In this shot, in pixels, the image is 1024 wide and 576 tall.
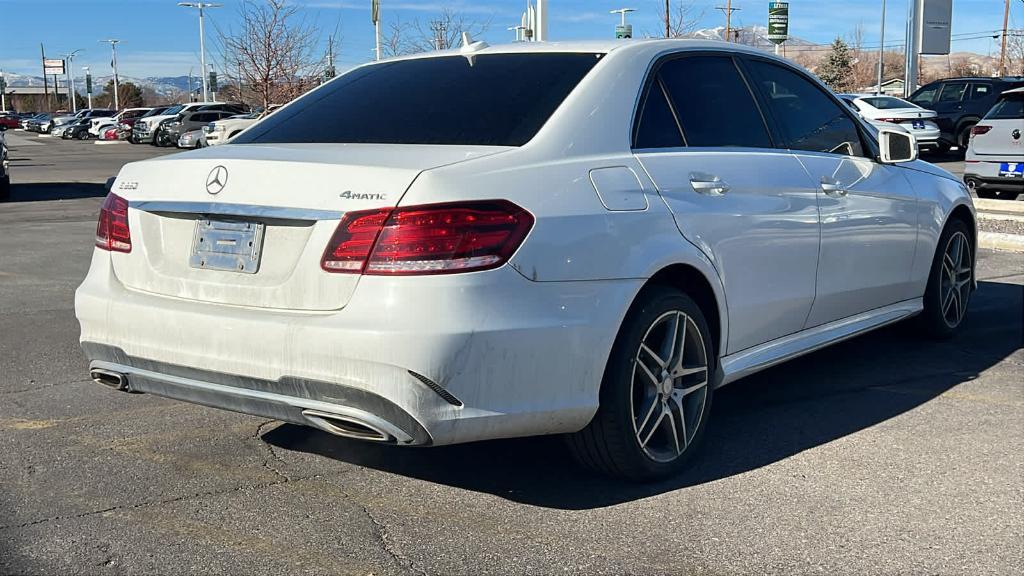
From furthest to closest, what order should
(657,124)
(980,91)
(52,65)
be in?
(52,65) → (980,91) → (657,124)

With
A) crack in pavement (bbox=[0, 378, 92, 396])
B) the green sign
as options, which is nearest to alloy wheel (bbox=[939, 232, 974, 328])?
crack in pavement (bbox=[0, 378, 92, 396])

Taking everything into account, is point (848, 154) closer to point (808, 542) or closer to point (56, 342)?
point (808, 542)

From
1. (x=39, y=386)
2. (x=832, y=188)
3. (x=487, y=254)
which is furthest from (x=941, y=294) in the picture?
(x=39, y=386)

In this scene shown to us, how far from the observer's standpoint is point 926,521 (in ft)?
12.0

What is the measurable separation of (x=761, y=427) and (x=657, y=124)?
1451 mm

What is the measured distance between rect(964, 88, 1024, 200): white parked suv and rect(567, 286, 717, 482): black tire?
1151 centimetres

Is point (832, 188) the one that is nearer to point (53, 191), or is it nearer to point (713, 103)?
point (713, 103)

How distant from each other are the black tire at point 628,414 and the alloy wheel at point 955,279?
2.91m

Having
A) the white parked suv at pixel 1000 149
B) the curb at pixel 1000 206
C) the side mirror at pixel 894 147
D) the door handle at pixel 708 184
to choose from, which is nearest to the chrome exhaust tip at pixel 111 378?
the door handle at pixel 708 184

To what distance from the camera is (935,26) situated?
134ft

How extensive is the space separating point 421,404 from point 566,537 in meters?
0.66

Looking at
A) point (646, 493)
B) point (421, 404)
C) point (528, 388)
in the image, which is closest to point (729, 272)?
point (646, 493)

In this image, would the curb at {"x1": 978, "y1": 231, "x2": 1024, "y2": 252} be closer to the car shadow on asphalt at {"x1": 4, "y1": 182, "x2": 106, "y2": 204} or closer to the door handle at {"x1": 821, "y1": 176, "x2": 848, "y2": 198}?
the door handle at {"x1": 821, "y1": 176, "x2": 848, "y2": 198}

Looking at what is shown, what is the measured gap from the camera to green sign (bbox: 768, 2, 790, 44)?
39.0 meters
